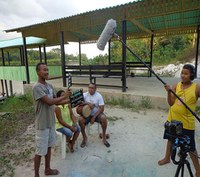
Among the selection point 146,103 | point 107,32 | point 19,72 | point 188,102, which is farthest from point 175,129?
point 19,72

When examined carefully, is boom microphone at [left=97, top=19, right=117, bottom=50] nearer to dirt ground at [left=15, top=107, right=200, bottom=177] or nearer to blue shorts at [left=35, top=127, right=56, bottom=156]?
blue shorts at [left=35, top=127, right=56, bottom=156]

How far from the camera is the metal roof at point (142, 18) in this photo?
4648mm

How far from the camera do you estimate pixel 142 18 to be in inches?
220

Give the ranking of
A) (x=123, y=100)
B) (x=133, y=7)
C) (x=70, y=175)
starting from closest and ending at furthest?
(x=70, y=175) < (x=133, y=7) < (x=123, y=100)

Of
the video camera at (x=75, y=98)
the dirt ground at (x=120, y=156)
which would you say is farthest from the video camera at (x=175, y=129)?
the video camera at (x=75, y=98)

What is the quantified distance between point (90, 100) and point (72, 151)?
0.96 m

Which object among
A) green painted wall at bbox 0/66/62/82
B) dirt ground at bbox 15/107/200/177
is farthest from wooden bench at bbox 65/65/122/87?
green painted wall at bbox 0/66/62/82

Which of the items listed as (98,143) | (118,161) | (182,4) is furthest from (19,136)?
(182,4)

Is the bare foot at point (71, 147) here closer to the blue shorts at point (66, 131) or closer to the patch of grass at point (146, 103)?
the blue shorts at point (66, 131)

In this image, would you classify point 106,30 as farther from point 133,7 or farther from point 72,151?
point 133,7

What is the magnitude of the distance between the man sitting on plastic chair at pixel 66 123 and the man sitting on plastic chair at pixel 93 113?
0.22m

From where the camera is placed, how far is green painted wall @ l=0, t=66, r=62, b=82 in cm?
1030

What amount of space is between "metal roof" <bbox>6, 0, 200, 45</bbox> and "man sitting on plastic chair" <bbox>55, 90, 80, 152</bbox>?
3.76m

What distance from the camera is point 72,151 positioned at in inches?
113
